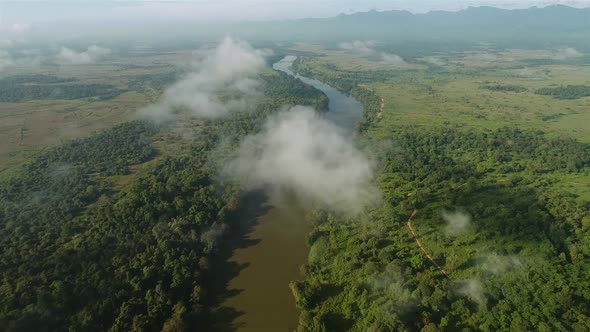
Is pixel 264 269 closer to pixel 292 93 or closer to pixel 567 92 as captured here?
pixel 292 93

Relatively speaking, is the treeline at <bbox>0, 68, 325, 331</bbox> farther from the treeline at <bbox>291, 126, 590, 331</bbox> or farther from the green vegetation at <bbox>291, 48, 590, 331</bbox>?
the green vegetation at <bbox>291, 48, 590, 331</bbox>

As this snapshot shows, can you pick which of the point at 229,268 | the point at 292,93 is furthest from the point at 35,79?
the point at 229,268

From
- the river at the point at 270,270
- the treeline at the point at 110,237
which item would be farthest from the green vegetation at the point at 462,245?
the treeline at the point at 110,237

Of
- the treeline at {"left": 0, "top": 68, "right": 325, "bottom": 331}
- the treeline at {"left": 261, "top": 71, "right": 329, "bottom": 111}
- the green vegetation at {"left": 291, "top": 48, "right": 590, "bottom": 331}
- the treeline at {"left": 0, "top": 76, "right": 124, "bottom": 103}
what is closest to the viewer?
the green vegetation at {"left": 291, "top": 48, "right": 590, "bottom": 331}

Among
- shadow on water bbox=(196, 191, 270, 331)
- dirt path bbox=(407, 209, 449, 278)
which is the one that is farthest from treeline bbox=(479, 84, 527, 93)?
shadow on water bbox=(196, 191, 270, 331)

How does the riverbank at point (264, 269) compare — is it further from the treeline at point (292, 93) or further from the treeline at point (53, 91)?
the treeline at point (53, 91)

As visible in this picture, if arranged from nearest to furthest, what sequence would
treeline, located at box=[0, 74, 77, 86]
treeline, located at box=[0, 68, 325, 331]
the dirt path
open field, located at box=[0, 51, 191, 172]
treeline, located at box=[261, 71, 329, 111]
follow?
treeline, located at box=[0, 68, 325, 331]
the dirt path
open field, located at box=[0, 51, 191, 172]
treeline, located at box=[261, 71, 329, 111]
treeline, located at box=[0, 74, 77, 86]
